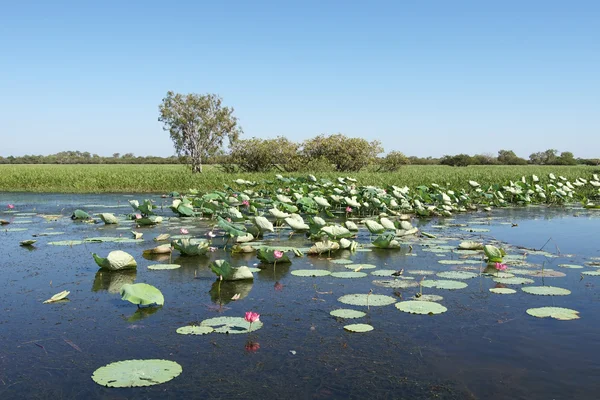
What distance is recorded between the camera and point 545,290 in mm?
4496

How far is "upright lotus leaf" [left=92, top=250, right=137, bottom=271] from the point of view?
5.07m

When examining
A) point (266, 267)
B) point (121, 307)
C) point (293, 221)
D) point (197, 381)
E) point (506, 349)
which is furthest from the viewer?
point (293, 221)

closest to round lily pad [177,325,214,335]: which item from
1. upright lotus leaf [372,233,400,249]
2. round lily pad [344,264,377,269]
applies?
round lily pad [344,264,377,269]

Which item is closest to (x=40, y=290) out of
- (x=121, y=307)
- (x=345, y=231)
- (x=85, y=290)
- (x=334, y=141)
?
(x=85, y=290)

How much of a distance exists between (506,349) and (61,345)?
2.66m

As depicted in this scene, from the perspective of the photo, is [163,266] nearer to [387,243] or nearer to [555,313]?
[387,243]

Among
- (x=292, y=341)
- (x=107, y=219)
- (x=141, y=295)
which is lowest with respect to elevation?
(x=292, y=341)

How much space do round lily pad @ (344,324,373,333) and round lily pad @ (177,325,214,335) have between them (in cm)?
89

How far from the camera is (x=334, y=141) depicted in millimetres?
29000

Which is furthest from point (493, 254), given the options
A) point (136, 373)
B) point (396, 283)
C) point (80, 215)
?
point (80, 215)

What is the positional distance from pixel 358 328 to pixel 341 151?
2571 centimetres

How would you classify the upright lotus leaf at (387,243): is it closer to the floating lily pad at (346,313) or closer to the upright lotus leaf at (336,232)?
the upright lotus leaf at (336,232)

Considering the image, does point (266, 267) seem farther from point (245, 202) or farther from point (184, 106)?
point (184, 106)

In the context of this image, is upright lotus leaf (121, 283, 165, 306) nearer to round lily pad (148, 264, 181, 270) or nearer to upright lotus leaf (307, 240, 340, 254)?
round lily pad (148, 264, 181, 270)
